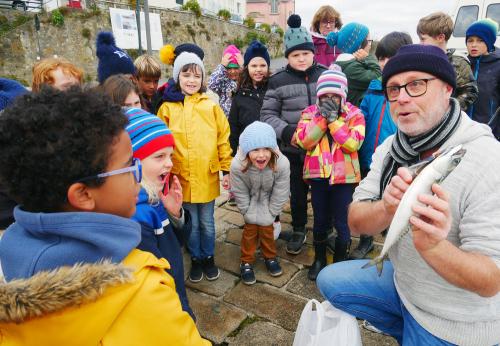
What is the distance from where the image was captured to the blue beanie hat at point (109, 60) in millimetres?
3167

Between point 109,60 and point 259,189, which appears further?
point 259,189

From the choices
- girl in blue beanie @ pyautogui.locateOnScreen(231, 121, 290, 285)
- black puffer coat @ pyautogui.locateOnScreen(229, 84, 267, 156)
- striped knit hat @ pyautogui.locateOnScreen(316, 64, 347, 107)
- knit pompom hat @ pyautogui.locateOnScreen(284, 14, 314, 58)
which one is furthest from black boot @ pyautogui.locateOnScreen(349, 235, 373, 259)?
knit pompom hat @ pyautogui.locateOnScreen(284, 14, 314, 58)

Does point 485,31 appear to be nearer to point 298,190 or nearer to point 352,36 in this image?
point 352,36

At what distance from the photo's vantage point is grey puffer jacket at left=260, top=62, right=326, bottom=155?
3383 millimetres

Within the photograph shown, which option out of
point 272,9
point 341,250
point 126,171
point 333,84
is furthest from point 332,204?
point 272,9

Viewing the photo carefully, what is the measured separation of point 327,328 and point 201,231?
175 cm

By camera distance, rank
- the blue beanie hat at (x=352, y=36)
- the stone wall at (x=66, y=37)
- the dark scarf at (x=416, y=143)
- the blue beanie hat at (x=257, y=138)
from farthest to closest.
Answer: the stone wall at (x=66, y=37)
the blue beanie hat at (x=352, y=36)
the blue beanie hat at (x=257, y=138)
the dark scarf at (x=416, y=143)

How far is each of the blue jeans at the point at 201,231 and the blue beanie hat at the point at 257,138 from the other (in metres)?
0.68

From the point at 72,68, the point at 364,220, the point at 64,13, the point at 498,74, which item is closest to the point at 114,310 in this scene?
the point at 364,220

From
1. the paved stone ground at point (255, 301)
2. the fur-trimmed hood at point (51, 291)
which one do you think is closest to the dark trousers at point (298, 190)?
the paved stone ground at point (255, 301)

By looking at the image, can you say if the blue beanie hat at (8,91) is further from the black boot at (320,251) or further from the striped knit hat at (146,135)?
the black boot at (320,251)

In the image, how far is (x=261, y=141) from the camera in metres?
3.03

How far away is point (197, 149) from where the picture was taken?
311cm

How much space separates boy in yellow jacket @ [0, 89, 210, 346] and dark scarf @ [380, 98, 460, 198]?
1.30 m
